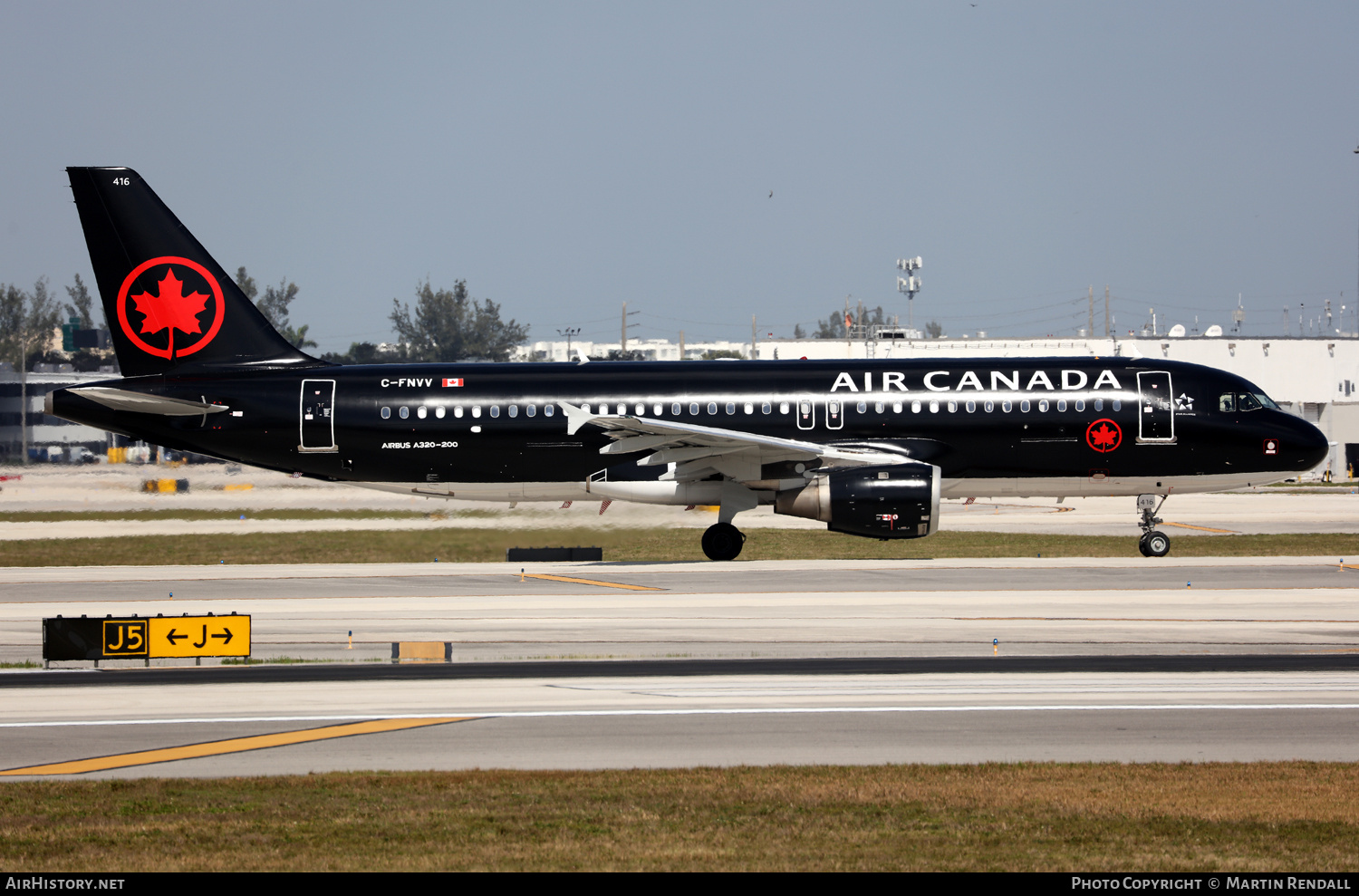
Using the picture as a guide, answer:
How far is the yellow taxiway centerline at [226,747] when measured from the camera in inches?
502

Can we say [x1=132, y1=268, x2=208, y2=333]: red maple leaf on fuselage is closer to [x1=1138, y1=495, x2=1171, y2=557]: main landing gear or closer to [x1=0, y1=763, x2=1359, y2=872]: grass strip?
[x1=0, y1=763, x2=1359, y2=872]: grass strip

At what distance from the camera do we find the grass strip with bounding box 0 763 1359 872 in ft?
31.2

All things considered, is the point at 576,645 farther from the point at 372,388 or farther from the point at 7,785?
the point at 372,388

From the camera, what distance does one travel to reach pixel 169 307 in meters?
33.8

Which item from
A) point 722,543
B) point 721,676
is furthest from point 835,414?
point 721,676

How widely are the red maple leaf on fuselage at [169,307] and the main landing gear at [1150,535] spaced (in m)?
25.3

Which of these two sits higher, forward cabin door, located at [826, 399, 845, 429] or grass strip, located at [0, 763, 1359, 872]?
forward cabin door, located at [826, 399, 845, 429]

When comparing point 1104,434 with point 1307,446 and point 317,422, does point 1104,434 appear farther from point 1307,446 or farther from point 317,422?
point 317,422

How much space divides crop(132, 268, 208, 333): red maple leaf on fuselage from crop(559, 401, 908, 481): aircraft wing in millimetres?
10492

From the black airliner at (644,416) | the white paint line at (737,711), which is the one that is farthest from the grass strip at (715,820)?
the black airliner at (644,416)

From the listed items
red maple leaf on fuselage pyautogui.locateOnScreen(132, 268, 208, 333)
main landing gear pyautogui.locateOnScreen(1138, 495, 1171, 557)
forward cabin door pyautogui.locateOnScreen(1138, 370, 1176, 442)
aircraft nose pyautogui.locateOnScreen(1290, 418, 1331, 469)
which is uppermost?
red maple leaf on fuselage pyautogui.locateOnScreen(132, 268, 208, 333)

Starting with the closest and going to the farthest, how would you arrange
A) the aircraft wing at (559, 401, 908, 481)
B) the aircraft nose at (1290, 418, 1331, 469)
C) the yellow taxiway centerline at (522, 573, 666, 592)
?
the yellow taxiway centerline at (522, 573, 666, 592), the aircraft wing at (559, 401, 908, 481), the aircraft nose at (1290, 418, 1331, 469)

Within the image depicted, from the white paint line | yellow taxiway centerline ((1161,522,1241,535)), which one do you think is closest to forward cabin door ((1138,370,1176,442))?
yellow taxiway centerline ((1161,522,1241,535))

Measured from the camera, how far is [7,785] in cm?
1183
